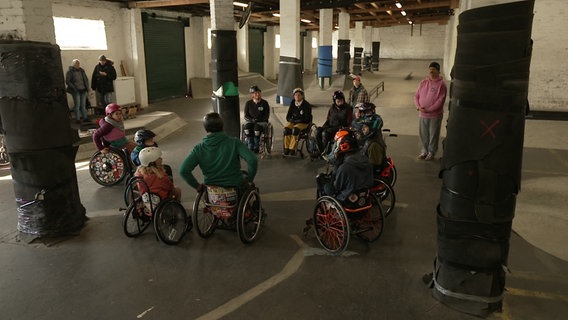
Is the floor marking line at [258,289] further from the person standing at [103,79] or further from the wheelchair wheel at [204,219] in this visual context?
the person standing at [103,79]

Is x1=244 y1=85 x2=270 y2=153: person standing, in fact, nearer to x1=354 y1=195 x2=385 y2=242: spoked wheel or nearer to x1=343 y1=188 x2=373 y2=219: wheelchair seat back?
x1=354 y1=195 x2=385 y2=242: spoked wheel

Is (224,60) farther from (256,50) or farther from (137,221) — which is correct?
(256,50)

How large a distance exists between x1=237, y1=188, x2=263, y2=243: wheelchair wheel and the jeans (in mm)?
7394

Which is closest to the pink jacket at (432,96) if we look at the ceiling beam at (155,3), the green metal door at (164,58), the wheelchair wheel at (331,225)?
the wheelchair wheel at (331,225)

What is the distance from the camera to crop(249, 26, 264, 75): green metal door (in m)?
21.9

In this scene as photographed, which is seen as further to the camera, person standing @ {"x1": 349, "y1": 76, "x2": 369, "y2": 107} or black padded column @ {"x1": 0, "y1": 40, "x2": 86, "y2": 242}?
person standing @ {"x1": 349, "y1": 76, "x2": 369, "y2": 107}

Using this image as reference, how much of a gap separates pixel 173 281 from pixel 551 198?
4638 mm

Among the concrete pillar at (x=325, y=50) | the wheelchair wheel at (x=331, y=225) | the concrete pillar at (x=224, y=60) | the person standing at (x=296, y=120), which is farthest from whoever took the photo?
the concrete pillar at (x=325, y=50)

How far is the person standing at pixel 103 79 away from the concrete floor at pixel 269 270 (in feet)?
19.2

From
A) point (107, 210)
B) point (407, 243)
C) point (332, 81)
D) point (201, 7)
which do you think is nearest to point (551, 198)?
point (407, 243)

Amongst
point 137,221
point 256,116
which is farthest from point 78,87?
point 137,221

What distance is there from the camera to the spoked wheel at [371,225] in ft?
13.0

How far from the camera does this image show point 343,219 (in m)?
3.67

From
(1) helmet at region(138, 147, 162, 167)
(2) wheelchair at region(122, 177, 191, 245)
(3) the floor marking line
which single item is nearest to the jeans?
(2) wheelchair at region(122, 177, 191, 245)
